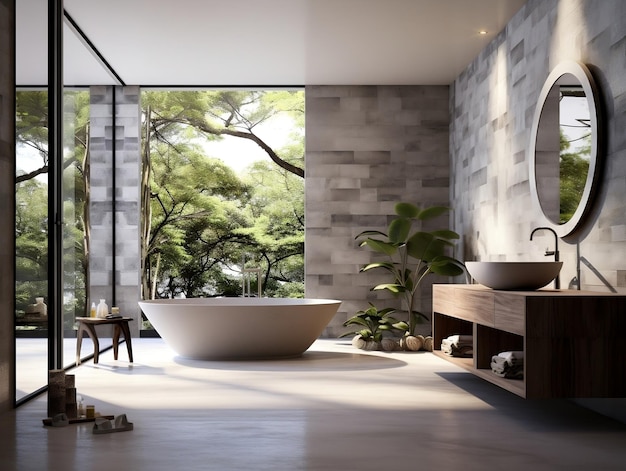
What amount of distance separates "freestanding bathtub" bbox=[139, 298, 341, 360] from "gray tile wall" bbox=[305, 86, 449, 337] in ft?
6.33

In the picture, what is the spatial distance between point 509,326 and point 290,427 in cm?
127

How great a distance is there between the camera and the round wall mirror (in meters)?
4.74

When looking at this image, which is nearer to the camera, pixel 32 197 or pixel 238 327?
pixel 32 197

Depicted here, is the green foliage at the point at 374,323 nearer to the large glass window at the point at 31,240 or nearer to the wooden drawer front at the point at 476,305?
the wooden drawer front at the point at 476,305

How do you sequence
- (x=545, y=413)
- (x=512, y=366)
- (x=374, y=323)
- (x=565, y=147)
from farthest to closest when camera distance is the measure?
(x=374, y=323) < (x=565, y=147) < (x=545, y=413) < (x=512, y=366)

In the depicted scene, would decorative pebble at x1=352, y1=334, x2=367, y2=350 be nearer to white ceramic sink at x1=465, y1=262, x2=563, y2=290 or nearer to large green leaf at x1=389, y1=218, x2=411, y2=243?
large green leaf at x1=389, y1=218, x2=411, y2=243

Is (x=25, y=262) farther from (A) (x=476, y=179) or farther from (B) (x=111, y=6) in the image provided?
(A) (x=476, y=179)

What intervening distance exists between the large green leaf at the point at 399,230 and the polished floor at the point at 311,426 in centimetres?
204

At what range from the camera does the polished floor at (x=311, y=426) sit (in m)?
3.46

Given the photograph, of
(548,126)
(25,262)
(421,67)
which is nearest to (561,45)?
(548,126)

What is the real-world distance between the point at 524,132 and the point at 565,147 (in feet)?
3.34

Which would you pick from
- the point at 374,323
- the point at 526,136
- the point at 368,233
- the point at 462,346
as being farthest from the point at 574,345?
the point at 368,233

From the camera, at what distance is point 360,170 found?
9055mm

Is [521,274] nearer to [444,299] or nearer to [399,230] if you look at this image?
[444,299]
